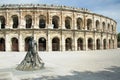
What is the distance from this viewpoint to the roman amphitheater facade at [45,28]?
1139 inches

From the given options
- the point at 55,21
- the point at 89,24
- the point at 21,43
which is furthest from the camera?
the point at 89,24

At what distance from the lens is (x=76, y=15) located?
103ft

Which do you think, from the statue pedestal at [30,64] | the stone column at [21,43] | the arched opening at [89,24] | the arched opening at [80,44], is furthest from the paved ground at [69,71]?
the arched opening at [89,24]

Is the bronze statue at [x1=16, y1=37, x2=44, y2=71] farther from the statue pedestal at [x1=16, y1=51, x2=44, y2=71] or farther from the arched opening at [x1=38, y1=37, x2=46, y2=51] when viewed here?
the arched opening at [x1=38, y1=37, x2=46, y2=51]

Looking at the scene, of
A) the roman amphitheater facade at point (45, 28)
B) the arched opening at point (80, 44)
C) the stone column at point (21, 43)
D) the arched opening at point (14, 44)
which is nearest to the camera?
the stone column at point (21, 43)

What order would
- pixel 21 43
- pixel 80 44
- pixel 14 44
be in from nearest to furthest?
1. pixel 21 43
2. pixel 14 44
3. pixel 80 44


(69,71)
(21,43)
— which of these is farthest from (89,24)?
(69,71)

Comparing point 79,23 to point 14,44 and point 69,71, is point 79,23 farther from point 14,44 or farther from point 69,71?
point 69,71

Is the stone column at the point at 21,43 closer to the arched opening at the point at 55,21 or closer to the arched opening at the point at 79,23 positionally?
the arched opening at the point at 55,21

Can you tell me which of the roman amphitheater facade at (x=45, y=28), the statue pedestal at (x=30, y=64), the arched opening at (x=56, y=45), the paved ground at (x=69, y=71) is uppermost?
the roman amphitheater facade at (x=45, y=28)

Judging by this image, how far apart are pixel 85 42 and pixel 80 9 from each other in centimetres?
599

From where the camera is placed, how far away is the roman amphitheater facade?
28922 millimetres

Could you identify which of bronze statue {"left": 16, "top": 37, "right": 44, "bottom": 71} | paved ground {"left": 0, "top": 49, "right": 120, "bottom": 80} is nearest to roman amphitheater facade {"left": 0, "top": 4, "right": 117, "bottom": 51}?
paved ground {"left": 0, "top": 49, "right": 120, "bottom": 80}

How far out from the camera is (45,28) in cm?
2914
